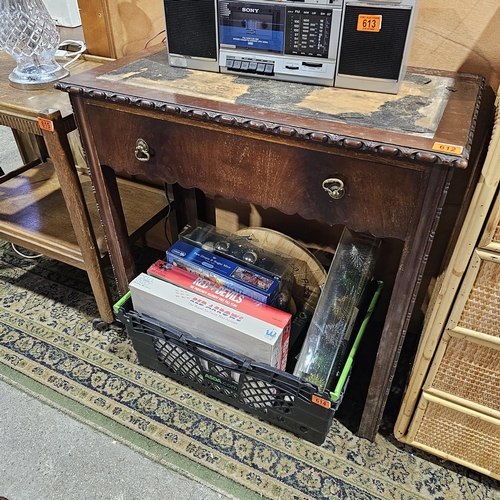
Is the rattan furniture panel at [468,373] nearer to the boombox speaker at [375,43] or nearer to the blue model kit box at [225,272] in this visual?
the blue model kit box at [225,272]

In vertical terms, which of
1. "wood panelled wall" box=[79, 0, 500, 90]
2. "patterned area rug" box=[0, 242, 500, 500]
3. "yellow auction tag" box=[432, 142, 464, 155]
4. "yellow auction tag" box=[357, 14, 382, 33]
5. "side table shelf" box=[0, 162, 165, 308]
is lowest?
"patterned area rug" box=[0, 242, 500, 500]

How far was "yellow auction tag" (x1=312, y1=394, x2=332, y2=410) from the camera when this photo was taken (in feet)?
3.18

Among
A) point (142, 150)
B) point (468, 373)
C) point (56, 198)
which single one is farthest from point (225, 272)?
point (56, 198)

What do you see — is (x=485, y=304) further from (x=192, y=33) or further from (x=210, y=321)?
(x=192, y=33)

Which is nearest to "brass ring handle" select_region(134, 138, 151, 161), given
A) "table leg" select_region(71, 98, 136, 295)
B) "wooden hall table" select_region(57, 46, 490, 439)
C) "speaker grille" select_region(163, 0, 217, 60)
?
"wooden hall table" select_region(57, 46, 490, 439)

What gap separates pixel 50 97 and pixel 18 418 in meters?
0.82

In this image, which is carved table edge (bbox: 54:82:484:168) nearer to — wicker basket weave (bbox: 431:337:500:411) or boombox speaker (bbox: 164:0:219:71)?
boombox speaker (bbox: 164:0:219:71)

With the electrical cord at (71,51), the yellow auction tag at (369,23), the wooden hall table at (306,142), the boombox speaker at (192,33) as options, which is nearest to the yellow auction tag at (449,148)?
the wooden hall table at (306,142)

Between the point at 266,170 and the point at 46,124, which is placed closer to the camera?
the point at 266,170

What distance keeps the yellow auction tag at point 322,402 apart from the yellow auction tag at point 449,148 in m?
0.58

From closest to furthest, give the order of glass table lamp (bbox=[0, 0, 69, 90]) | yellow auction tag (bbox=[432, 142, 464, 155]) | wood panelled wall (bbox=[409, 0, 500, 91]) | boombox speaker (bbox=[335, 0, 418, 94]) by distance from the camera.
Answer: yellow auction tag (bbox=[432, 142, 464, 155]), boombox speaker (bbox=[335, 0, 418, 94]), wood panelled wall (bbox=[409, 0, 500, 91]), glass table lamp (bbox=[0, 0, 69, 90])

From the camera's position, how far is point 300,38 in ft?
2.78

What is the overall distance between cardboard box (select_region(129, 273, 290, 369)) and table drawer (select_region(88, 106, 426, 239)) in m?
0.30

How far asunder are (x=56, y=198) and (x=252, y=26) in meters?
0.91
